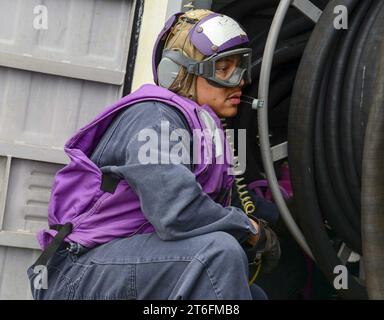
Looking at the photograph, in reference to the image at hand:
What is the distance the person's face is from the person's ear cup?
8cm

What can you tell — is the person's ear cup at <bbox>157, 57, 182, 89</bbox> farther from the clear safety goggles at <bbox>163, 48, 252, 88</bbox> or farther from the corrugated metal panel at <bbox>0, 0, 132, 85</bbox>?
the corrugated metal panel at <bbox>0, 0, 132, 85</bbox>

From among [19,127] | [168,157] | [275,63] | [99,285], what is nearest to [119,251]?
[99,285]

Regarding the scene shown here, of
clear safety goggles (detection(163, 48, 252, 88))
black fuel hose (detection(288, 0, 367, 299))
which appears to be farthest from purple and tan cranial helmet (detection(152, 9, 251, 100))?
black fuel hose (detection(288, 0, 367, 299))

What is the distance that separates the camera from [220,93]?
119 inches

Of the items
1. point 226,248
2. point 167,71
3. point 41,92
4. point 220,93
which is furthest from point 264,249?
point 41,92

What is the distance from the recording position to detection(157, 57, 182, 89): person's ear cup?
9.79 feet

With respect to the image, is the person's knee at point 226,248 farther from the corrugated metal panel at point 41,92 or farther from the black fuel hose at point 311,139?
the corrugated metal panel at point 41,92

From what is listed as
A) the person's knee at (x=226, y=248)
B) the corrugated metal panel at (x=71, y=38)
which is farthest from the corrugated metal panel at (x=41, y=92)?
the person's knee at (x=226, y=248)

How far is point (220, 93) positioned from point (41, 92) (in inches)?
31.6

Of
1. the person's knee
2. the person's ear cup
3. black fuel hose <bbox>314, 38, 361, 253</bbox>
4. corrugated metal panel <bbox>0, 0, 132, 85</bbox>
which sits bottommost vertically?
the person's knee

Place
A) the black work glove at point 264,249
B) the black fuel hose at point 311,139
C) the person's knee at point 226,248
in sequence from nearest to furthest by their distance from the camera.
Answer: the person's knee at point 226,248 → the black work glove at point 264,249 → the black fuel hose at point 311,139

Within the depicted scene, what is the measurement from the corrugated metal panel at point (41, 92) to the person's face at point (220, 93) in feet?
1.80

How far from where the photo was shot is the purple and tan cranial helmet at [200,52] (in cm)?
296
